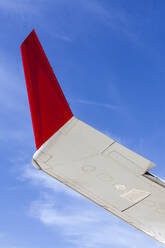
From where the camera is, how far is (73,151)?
17.3 ft

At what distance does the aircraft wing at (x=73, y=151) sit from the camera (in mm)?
4992

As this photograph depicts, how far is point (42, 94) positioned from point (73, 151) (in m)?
1.12

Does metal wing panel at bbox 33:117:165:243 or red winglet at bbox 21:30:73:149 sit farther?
metal wing panel at bbox 33:117:165:243

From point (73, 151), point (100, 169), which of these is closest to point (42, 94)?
point (73, 151)

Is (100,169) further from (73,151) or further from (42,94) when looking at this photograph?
(42,94)

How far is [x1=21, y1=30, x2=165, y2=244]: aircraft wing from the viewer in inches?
197

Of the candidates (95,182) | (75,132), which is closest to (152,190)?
(95,182)

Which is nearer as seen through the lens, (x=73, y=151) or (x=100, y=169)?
(x=73, y=151)

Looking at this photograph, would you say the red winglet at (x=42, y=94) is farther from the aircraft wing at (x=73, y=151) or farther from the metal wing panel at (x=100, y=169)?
the metal wing panel at (x=100, y=169)

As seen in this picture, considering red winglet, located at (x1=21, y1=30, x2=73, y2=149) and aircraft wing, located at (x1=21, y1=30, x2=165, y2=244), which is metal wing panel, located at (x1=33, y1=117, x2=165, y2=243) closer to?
aircraft wing, located at (x1=21, y1=30, x2=165, y2=244)

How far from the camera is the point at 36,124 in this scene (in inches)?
202

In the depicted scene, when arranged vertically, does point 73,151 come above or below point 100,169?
below

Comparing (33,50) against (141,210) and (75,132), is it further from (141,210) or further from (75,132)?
(141,210)

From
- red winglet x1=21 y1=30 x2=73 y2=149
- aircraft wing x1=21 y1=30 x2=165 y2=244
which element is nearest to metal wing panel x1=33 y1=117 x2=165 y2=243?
aircraft wing x1=21 y1=30 x2=165 y2=244
